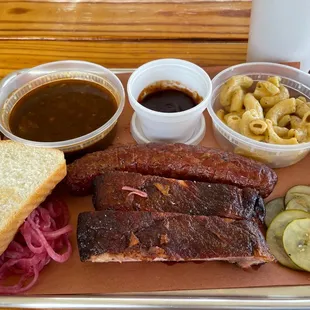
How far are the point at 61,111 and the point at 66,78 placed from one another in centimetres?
19

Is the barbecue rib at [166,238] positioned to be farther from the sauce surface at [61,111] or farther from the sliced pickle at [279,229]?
the sauce surface at [61,111]

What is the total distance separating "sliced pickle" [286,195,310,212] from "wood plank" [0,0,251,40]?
908 millimetres

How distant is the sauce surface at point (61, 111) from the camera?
1.59 meters

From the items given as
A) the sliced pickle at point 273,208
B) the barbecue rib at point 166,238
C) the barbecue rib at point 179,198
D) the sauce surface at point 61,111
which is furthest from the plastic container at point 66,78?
the sliced pickle at point 273,208

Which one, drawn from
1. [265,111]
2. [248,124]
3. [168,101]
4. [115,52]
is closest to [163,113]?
[168,101]

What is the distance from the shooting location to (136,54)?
2045mm

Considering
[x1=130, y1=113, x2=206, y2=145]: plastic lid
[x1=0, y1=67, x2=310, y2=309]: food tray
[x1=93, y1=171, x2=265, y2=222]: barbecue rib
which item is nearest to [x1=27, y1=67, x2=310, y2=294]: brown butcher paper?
[x1=0, y1=67, x2=310, y2=309]: food tray

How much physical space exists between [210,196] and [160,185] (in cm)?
16

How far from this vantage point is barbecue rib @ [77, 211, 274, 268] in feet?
4.19

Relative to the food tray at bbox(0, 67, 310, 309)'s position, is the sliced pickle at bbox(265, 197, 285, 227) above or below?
above

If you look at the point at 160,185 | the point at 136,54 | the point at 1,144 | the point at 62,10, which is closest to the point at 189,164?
the point at 160,185

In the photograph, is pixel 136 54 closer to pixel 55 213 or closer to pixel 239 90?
pixel 239 90

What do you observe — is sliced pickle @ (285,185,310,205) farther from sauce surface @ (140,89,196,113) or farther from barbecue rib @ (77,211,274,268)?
sauce surface @ (140,89,196,113)

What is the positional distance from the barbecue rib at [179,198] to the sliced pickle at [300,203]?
0.11 m
